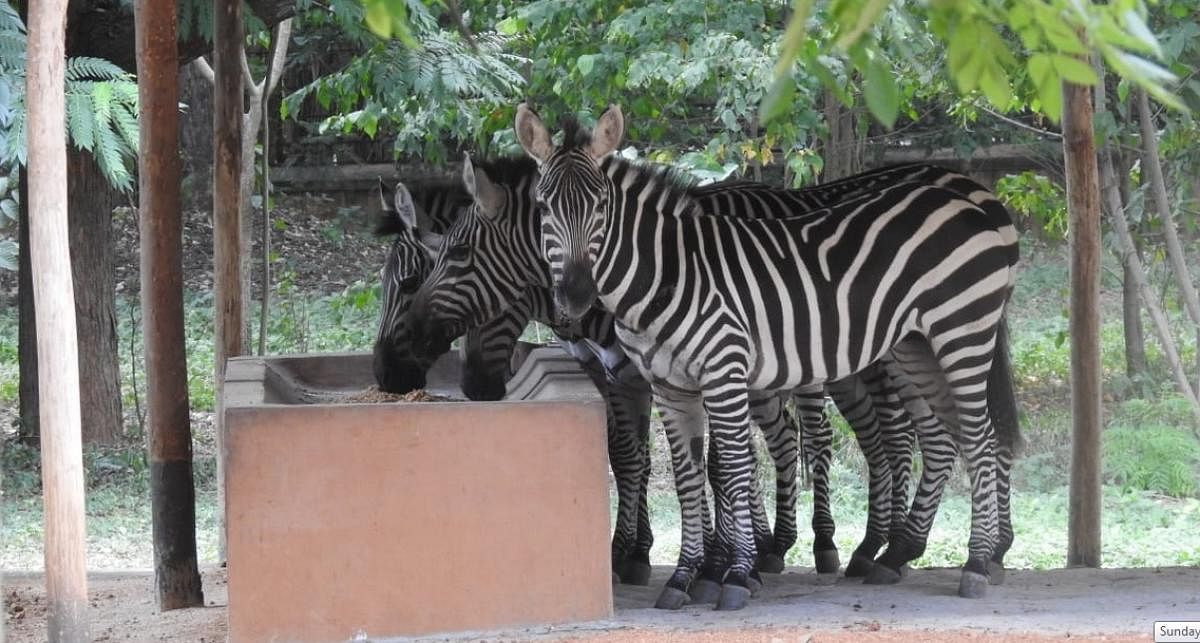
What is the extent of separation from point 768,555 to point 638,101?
3.75m

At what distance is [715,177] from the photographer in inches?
328

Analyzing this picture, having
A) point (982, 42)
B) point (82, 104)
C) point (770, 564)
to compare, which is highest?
point (82, 104)

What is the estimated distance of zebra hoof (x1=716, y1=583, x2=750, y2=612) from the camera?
6.02m

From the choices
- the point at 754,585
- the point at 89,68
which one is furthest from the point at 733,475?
the point at 89,68

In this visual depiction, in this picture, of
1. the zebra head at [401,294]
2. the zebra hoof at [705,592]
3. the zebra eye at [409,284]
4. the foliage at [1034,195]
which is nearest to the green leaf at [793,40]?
the zebra hoof at [705,592]

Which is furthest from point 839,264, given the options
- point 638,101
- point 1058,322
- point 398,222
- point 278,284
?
point 278,284

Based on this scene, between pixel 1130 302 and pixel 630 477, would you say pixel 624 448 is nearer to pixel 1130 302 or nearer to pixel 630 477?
pixel 630 477

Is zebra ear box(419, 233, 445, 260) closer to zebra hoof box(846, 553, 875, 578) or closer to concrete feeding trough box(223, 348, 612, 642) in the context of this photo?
concrete feeding trough box(223, 348, 612, 642)

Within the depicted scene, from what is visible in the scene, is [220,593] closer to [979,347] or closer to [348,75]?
[348,75]

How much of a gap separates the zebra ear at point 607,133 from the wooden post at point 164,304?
87.6 inches

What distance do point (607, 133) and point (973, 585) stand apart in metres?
2.98

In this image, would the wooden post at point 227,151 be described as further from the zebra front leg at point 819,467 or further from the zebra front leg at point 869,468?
the zebra front leg at point 869,468

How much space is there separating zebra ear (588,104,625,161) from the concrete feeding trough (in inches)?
47.4

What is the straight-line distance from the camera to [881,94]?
2455 millimetres
